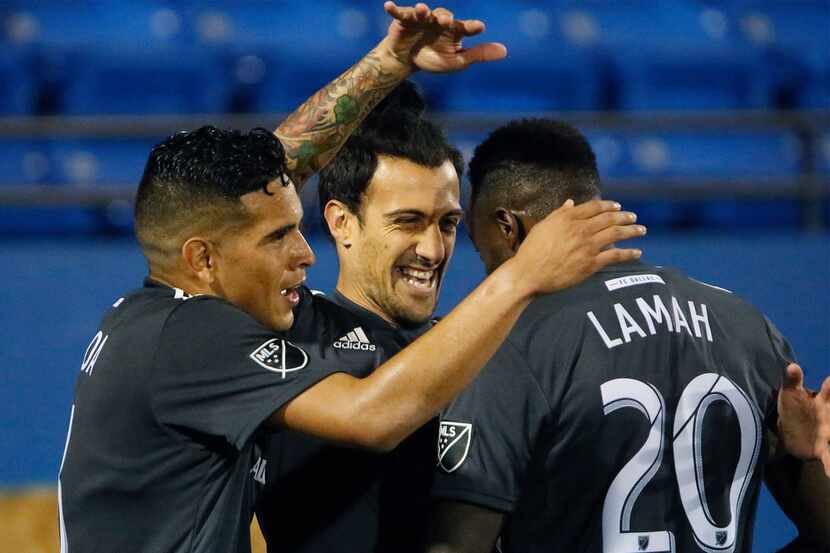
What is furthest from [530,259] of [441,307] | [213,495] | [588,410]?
[441,307]

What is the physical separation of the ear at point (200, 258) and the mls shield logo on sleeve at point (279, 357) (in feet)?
0.98

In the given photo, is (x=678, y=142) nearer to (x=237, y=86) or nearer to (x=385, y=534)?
(x=237, y=86)

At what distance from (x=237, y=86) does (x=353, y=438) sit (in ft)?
16.5

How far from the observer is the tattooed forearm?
344cm

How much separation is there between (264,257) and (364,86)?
822 mm

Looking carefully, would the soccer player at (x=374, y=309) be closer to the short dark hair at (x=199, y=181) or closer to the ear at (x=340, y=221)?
the ear at (x=340, y=221)

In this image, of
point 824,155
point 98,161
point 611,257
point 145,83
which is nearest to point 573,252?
point 611,257

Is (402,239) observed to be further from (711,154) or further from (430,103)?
(711,154)

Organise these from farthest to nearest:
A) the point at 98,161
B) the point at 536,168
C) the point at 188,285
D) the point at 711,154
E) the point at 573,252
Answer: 1. the point at 711,154
2. the point at 98,161
3. the point at 536,168
4. the point at 188,285
5. the point at 573,252

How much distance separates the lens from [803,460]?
9.91ft

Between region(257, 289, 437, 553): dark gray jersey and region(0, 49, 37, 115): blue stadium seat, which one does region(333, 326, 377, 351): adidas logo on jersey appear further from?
region(0, 49, 37, 115): blue stadium seat

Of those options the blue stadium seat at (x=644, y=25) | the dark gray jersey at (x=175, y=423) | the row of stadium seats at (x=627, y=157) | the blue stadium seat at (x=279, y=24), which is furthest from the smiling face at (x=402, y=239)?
the blue stadium seat at (x=644, y=25)

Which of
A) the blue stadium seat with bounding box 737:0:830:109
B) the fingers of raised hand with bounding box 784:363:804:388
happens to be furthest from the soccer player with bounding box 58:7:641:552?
the blue stadium seat with bounding box 737:0:830:109

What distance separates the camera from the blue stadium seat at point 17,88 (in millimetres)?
7137
